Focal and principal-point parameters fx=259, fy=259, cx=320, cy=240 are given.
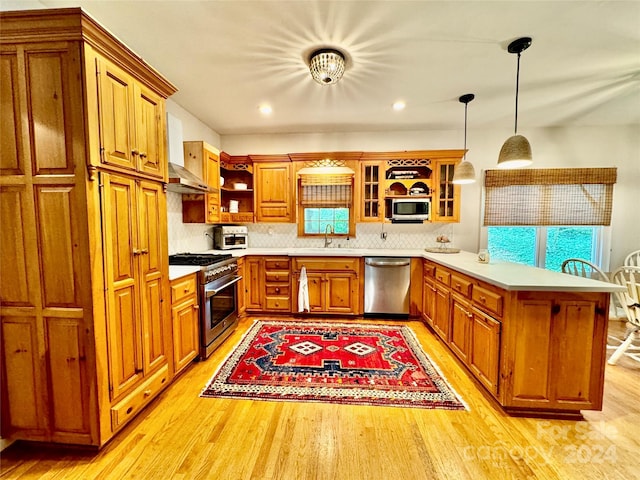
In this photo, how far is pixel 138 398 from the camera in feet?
5.68

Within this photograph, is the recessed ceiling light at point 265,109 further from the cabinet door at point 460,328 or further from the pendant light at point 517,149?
the cabinet door at point 460,328

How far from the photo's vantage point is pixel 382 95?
288 centimetres

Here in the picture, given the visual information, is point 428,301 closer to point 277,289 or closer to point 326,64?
point 277,289

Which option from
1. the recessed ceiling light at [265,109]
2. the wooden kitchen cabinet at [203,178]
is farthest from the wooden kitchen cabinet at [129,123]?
the recessed ceiling light at [265,109]

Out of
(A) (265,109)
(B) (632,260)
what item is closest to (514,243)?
(B) (632,260)

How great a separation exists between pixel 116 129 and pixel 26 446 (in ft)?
6.50

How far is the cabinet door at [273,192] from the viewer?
394 cm

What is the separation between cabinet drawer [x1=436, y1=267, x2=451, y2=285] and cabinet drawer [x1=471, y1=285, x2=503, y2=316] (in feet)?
1.68

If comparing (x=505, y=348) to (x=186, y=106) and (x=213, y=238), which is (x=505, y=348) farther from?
(x=186, y=106)

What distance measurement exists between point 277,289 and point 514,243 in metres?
3.68

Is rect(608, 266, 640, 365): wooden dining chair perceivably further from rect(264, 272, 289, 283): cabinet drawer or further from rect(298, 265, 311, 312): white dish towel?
rect(264, 272, 289, 283): cabinet drawer

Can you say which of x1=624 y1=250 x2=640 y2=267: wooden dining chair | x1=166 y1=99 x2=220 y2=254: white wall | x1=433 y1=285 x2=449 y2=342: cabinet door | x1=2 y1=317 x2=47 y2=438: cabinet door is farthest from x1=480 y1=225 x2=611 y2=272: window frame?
x1=2 y1=317 x2=47 y2=438: cabinet door

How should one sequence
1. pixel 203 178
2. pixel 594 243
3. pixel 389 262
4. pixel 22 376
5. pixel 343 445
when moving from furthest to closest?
pixel 594 243
pixel 389 262
pixel 203 178
pixel 343 445
pixel 22 376

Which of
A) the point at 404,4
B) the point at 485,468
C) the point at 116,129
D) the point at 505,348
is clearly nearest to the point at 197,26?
the point at 116,129
